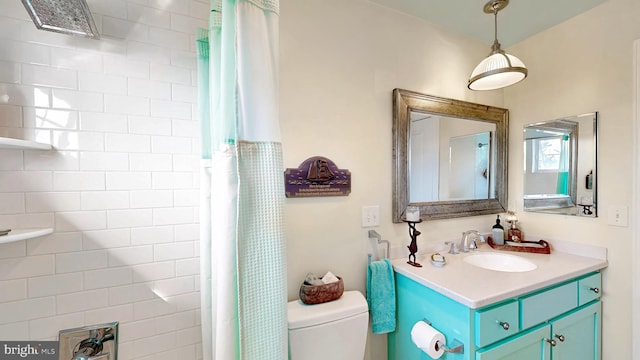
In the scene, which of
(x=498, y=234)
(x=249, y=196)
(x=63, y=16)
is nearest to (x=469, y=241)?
(x=498, y=234)

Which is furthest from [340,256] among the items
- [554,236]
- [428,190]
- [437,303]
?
[554,236]

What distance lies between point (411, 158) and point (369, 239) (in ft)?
2.01

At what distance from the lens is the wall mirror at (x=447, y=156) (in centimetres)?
162

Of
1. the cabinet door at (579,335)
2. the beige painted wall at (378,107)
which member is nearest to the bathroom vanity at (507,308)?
the cabinet door at (579,335)

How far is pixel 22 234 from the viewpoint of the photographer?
87cm

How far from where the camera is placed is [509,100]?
205cm

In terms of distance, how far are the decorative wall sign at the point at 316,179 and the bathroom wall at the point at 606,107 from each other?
1.63 meters

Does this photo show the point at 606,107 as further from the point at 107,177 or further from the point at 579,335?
the point at 107,177

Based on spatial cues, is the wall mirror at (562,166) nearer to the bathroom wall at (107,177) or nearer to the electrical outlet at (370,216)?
the electrical outlet at (370,216)

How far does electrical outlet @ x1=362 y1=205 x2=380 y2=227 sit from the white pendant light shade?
926 millimetres

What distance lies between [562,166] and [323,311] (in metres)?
1.92

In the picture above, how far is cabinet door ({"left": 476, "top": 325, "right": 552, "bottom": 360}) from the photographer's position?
1.09 meters

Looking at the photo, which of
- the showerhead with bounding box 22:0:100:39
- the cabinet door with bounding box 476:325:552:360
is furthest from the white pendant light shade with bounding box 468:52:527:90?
the showerhead with bounding box 22:0:100:39

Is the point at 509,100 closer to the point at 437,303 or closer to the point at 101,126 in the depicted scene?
the point at 437,303
